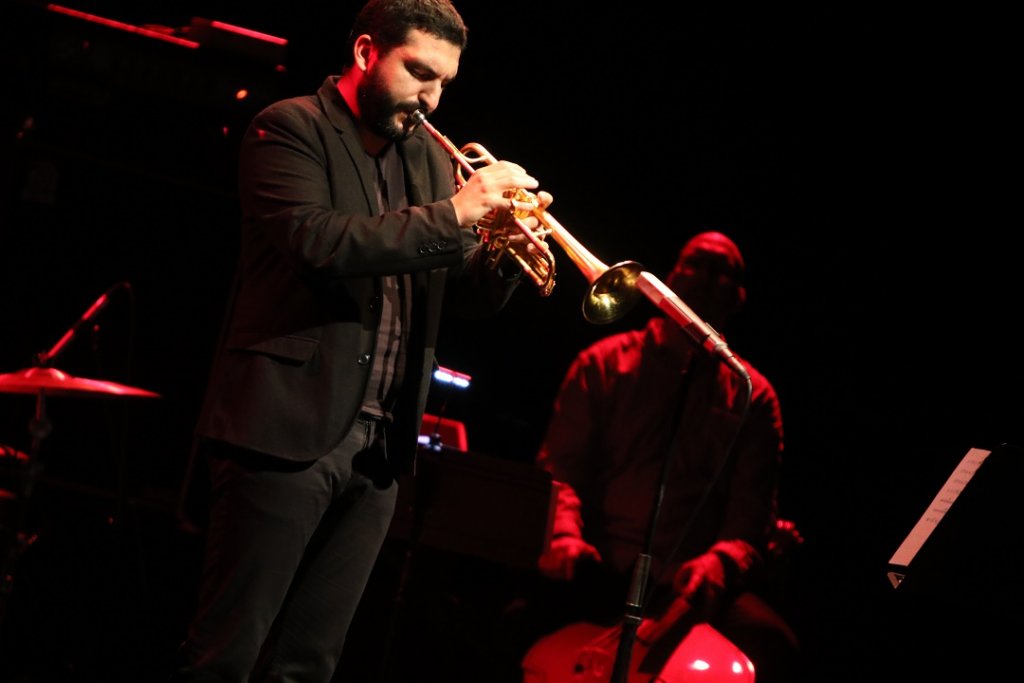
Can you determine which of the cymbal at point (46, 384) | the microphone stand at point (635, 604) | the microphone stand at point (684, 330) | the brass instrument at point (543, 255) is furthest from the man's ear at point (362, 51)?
the cymbal at point (46, 384)

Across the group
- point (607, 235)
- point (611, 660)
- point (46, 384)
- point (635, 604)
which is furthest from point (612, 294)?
point (607, 235)

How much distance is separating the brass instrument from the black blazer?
285mm

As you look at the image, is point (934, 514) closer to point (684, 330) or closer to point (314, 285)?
point (684, 330)

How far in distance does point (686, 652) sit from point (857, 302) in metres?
2.39

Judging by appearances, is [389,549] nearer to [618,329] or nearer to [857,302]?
[618,329]

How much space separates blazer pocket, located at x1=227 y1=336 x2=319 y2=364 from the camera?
88.0 inches

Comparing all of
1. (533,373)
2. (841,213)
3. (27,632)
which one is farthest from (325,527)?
(841,213)

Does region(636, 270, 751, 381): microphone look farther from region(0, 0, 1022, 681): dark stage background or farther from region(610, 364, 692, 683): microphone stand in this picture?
region(0, 0, 1022, 681): dark stage background

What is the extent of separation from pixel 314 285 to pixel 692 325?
0.94 metres

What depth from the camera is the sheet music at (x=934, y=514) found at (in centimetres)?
248

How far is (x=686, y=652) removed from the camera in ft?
11.6

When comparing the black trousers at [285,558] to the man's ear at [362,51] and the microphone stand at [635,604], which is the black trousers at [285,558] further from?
the man's ear at [362,51]

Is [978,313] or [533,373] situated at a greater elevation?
[978,313]

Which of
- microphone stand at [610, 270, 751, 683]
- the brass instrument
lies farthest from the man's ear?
microphone stand at [610, 270, 751, 683]
